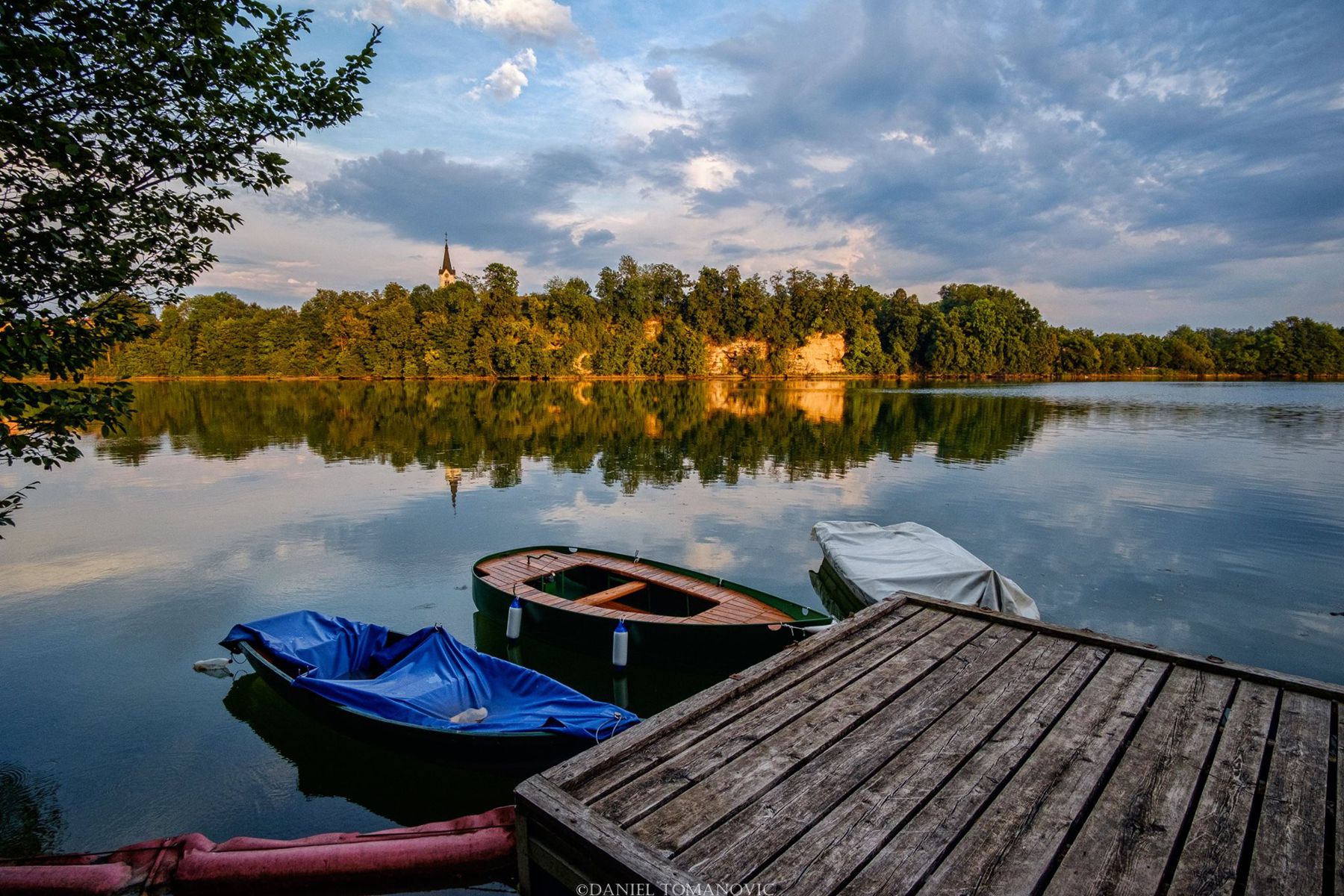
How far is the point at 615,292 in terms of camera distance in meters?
116

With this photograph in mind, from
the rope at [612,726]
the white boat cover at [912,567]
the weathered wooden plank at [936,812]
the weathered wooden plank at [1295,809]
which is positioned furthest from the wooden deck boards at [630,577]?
the weathered wooden plank at [1295,809]

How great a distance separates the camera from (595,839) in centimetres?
339

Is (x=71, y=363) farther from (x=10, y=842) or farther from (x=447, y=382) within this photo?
(x=447, y=382)

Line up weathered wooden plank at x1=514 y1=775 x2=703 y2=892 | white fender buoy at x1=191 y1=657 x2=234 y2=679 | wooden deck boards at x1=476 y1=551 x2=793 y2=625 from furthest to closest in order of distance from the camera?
white fender buoy at x1=191 y1=657 x2=234 y2=679
wooden deck boards at x1=476 y1=551 x2=793 y2=625
weathered wooden plank at x1=514 y1=775 x2=703 y2=892

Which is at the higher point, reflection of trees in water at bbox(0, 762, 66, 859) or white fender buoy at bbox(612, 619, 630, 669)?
white fender buoy at bbox(612, 619, 630, 669)

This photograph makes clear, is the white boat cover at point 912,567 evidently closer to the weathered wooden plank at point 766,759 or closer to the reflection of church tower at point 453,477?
the weathered wooden plank at point 766,759

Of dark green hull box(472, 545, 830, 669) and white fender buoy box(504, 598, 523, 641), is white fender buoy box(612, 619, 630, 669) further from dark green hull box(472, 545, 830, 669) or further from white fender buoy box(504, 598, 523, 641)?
white fender buoy box(504, 598, 523, 641)

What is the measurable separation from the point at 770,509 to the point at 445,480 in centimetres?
1214

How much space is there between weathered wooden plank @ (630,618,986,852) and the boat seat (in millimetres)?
5672

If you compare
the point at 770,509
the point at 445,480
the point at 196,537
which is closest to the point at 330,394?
the point at 445,480

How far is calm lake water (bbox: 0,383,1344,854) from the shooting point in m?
7.50

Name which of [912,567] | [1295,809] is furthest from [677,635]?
[1295,809]

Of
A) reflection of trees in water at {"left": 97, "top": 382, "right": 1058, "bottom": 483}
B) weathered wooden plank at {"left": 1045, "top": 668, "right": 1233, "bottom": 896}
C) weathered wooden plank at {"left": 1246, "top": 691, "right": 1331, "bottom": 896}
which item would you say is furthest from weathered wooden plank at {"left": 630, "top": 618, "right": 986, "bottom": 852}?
reflection of trees in water at {"left": 97, "top": 382, "right": 1058, "bottom": 483}

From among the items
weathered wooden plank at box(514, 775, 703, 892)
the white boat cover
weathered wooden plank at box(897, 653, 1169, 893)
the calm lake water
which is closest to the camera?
weathered wooden plank at box(514, 775, 703, 892)
